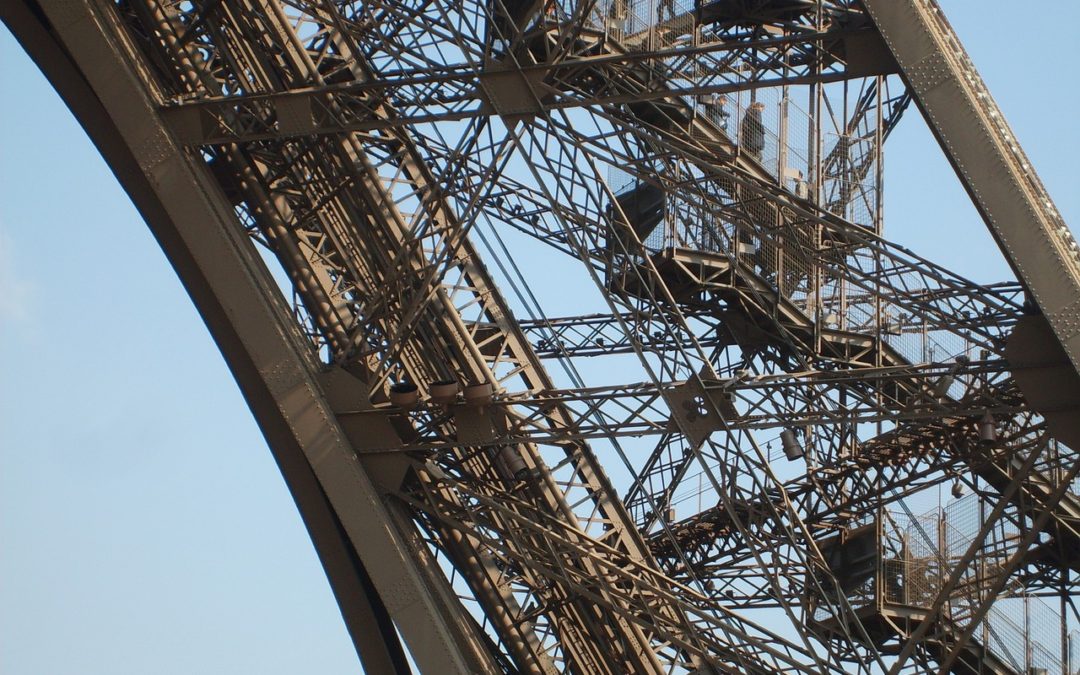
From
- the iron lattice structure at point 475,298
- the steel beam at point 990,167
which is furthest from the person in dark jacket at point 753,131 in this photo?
the steel beam at point 990,167

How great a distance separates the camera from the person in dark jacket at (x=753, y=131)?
2533 cm

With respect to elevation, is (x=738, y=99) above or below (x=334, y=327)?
above

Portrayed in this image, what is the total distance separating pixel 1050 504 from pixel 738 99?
11.8 meters

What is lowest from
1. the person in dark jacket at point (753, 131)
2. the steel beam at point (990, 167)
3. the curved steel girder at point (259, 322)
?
the steel beam at point (990, 167)

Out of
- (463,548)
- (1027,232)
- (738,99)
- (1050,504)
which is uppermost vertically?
(738,99)

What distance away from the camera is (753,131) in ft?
83.6

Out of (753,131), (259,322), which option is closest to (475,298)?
(259,322)

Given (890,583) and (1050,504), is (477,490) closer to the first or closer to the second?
(1050,504)

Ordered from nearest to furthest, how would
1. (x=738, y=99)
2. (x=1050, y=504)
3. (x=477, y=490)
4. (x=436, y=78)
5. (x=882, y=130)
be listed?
1. (x=1050, y=504)
2. (x=436, y=78)
3. (x=477, y=490)
4. (x=738, y=99)
5. (x=882, y=130)

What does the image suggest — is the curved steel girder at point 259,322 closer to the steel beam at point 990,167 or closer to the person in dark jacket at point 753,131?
the steel beam at point 990,167

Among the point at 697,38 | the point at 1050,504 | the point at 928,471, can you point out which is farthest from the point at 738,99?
the point at 1050,504

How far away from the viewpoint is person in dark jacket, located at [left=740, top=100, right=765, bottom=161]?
2533cm

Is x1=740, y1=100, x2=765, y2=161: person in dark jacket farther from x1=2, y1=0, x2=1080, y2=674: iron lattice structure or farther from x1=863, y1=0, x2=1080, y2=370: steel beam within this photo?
x1=863, y1=0, x2=1080, y2=370: steel beam

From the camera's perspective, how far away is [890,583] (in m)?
25.4
